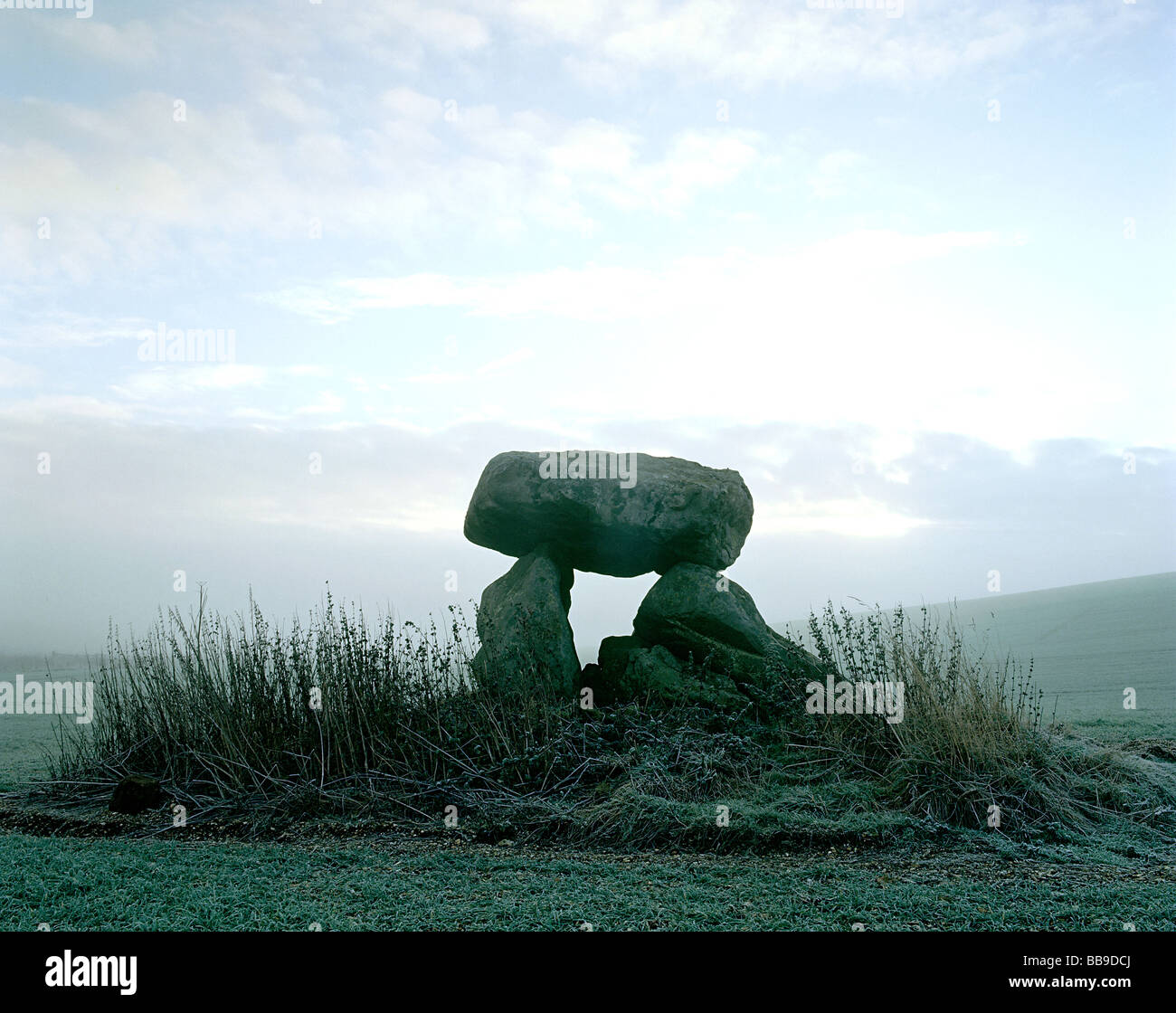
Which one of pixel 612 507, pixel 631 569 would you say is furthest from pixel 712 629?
pixel 612 507

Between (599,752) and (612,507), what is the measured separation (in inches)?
92.4

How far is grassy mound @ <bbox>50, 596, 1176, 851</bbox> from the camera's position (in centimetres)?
556

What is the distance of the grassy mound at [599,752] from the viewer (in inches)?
219

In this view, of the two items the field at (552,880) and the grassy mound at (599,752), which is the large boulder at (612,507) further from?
the field at (552,880)

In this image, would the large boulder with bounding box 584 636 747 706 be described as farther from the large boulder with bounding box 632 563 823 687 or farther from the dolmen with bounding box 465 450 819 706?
the large boulder with bounding box 632 563 823 687

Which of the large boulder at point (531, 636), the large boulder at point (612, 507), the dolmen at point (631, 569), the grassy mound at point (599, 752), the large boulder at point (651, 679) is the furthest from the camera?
the large boulder at point (612, 507)

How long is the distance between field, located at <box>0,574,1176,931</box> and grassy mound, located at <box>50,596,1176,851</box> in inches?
8.7

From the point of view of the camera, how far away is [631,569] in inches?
336

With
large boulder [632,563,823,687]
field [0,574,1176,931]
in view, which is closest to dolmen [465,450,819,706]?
large boulder [632,563,823,687]

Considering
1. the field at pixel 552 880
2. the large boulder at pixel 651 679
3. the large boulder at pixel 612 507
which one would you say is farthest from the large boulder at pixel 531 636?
the field at pixel 552 880

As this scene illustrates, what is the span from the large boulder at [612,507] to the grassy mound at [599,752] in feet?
4.11
